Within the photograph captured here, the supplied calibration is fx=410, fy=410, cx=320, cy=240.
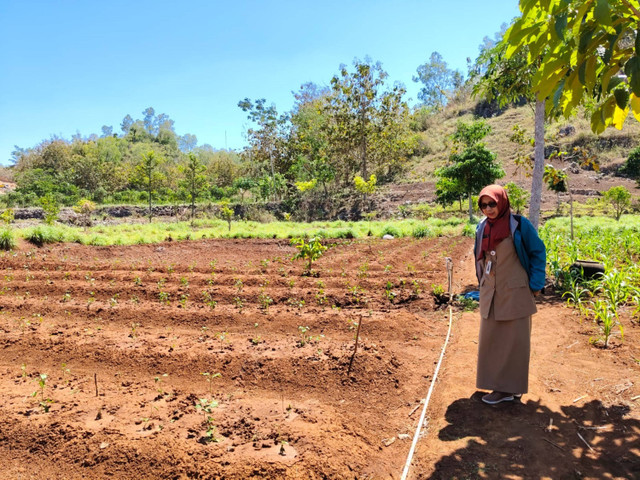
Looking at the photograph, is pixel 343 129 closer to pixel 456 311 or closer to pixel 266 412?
pixel 456 311

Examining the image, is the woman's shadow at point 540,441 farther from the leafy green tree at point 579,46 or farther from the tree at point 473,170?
the tree at point 473,170

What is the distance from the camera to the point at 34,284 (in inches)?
283

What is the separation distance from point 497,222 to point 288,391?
219cm

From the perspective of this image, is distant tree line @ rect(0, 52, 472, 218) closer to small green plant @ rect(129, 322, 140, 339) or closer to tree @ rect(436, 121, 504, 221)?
→ tree @ rect(436, 121, 504, 221)

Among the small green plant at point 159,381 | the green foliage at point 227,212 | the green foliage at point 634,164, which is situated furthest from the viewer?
the green foliage at point 634,164

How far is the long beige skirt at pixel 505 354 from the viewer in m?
2.93

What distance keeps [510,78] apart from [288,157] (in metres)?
24.5

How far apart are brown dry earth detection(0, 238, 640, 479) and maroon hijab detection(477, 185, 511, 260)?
1.22 meters

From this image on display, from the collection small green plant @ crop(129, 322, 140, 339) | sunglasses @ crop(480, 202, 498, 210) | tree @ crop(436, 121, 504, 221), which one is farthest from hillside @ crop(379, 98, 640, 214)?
small green plant @ crop(129, 322, 140, 339)

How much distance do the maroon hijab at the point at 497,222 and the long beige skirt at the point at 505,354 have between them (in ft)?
1.69

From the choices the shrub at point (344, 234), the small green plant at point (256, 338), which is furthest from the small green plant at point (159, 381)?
the shrub at point (344, 234)

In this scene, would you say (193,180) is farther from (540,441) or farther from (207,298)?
(540,441)

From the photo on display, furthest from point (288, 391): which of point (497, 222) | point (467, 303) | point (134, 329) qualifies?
point (467, 303)

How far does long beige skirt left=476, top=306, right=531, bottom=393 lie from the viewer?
9.62 feet
